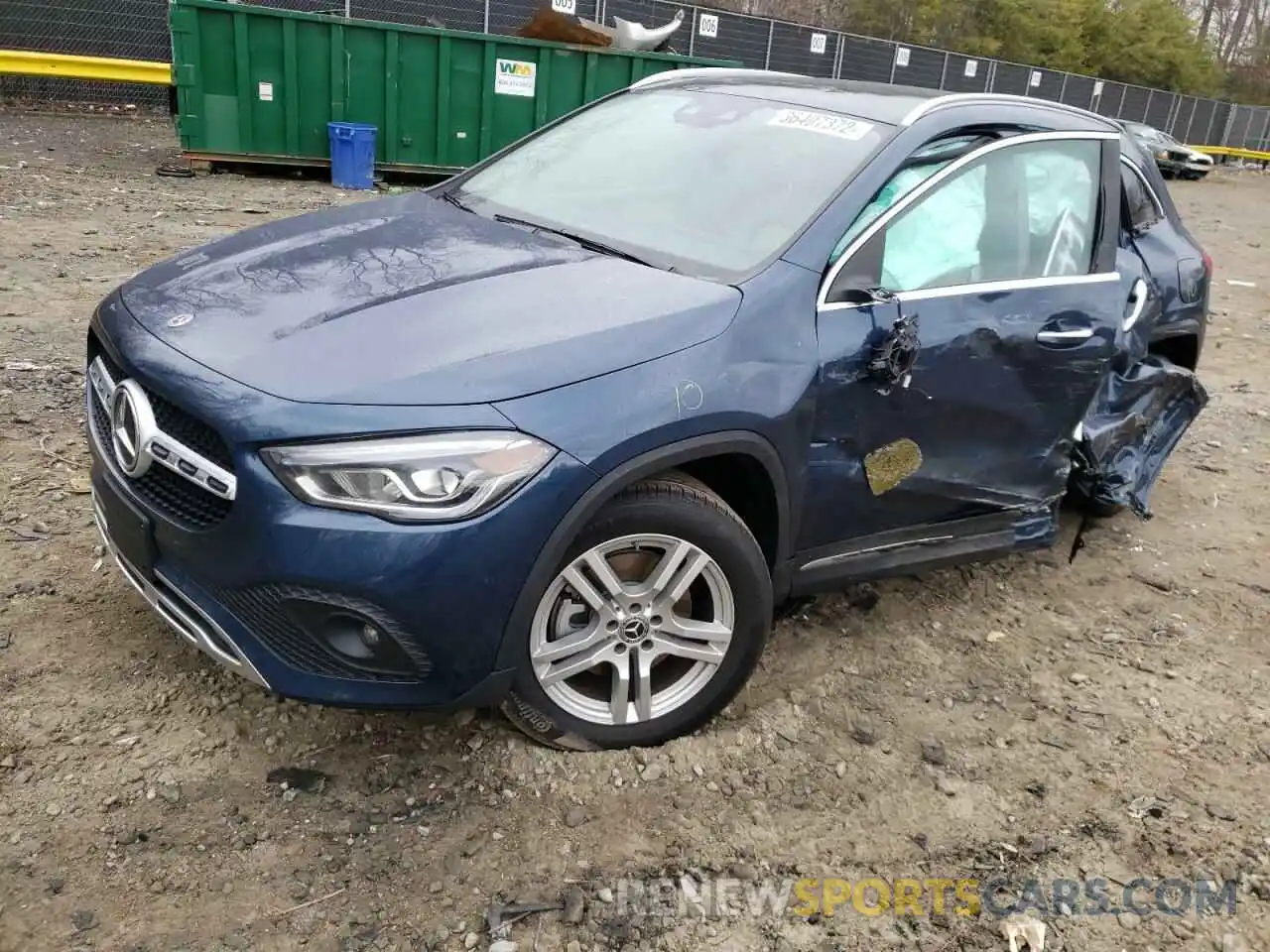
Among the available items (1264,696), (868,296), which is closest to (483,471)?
(868,296)

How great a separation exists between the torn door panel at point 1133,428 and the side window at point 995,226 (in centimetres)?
77

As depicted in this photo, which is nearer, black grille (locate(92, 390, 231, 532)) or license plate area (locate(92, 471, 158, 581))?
black grille (locate(92, 390, 231, 532))

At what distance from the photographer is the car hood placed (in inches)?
91.7

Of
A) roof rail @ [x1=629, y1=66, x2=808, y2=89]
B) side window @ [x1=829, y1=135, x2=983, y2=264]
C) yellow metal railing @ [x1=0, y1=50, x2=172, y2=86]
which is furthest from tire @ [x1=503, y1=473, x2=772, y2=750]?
yellow metal railing @ [x1=0, y1=50, x2=172, y2=86]

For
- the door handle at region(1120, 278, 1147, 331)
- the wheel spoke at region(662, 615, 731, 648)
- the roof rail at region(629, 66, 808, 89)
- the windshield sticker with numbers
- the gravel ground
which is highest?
the roof rail at region(629, 66, 808, 89)

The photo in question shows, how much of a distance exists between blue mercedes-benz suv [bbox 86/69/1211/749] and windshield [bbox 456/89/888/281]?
0.05 ft

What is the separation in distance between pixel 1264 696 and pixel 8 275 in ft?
23.1

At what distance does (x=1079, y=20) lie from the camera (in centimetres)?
3334

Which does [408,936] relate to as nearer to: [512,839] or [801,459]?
[512,839]

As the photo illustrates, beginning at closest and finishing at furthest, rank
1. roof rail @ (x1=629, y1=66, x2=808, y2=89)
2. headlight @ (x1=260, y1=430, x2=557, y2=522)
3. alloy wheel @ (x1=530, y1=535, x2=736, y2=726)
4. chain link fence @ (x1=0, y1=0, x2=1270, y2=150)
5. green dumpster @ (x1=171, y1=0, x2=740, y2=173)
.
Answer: headlight @ (x1=260, y1=430, x2=557, y2=522) → alloy wheel @ (x1=530, y1=535, x2=736, y2=726) → roof rail @ (x1=629, y1=66, x2=808, y2=89) → green dumpster @ (x1=171, y1=0, x2=740, y2=173) → chain link fence @ (x1=0, y1=0, x2=1270, y2=150)

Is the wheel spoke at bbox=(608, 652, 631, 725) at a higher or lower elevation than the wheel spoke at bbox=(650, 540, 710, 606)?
lower

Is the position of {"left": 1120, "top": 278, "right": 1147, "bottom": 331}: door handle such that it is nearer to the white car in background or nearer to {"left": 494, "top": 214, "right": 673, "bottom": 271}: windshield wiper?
{"left": 494, "top": 214, "right": 673, "bottom": 271}: windshield wiper

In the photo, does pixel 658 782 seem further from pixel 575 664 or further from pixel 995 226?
pixel 995 226

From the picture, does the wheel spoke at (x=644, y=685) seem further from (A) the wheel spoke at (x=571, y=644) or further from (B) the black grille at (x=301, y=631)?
(B) the black grille at (x=301, y=631)
